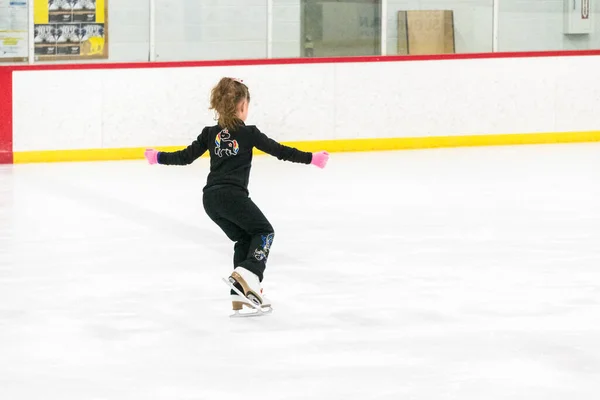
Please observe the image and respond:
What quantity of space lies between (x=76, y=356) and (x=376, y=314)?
4.66ft

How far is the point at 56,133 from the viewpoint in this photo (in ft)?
39.9

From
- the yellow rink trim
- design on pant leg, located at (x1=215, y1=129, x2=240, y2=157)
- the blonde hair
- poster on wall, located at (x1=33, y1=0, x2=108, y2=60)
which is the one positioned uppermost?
poster on wall, located at (x1=33, y1=0, x2=108, y2=60)

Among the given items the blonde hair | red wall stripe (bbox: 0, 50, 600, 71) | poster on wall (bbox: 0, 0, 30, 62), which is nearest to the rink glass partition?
poster on wall (bbox: 0, 0, 30, 62)

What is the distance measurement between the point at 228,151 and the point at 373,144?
780 centimetres

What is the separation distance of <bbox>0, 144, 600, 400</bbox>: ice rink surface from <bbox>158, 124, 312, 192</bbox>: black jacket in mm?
608

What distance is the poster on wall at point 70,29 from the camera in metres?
12.2

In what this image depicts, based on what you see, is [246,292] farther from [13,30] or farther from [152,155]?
[13,30]

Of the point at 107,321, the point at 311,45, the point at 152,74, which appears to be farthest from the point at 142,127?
the point at 107,321

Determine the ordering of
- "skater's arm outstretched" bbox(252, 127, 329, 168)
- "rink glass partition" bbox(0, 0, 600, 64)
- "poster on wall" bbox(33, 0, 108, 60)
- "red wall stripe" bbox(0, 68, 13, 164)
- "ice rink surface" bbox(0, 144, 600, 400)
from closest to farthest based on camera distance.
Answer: "ice rink surface" bbox(0, 144, 600, 400) < "skater's arm outstretched" bbox(252, 127, 329, 168) < "red wall stripe" bbox(0, 68, 13, 164) < "poster on wall" bbox(33, 0, 108, 60) < "rink glass partition" bbox(0, 0, 600, 64)

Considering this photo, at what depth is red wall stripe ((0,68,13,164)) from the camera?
11977mm

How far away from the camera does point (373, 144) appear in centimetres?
1342

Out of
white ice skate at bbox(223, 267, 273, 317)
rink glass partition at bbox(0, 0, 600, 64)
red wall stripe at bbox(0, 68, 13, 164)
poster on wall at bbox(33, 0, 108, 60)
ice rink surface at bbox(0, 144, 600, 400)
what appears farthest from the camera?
rink glass partition at bbox(0, 0, 600, 64)

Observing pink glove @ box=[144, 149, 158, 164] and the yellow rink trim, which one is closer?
pink glove @ box=[144, 149, 158, 164]

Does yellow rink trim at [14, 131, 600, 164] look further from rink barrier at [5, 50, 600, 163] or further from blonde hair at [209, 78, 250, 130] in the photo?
blonde hair at [209, 78, 250, 130]
